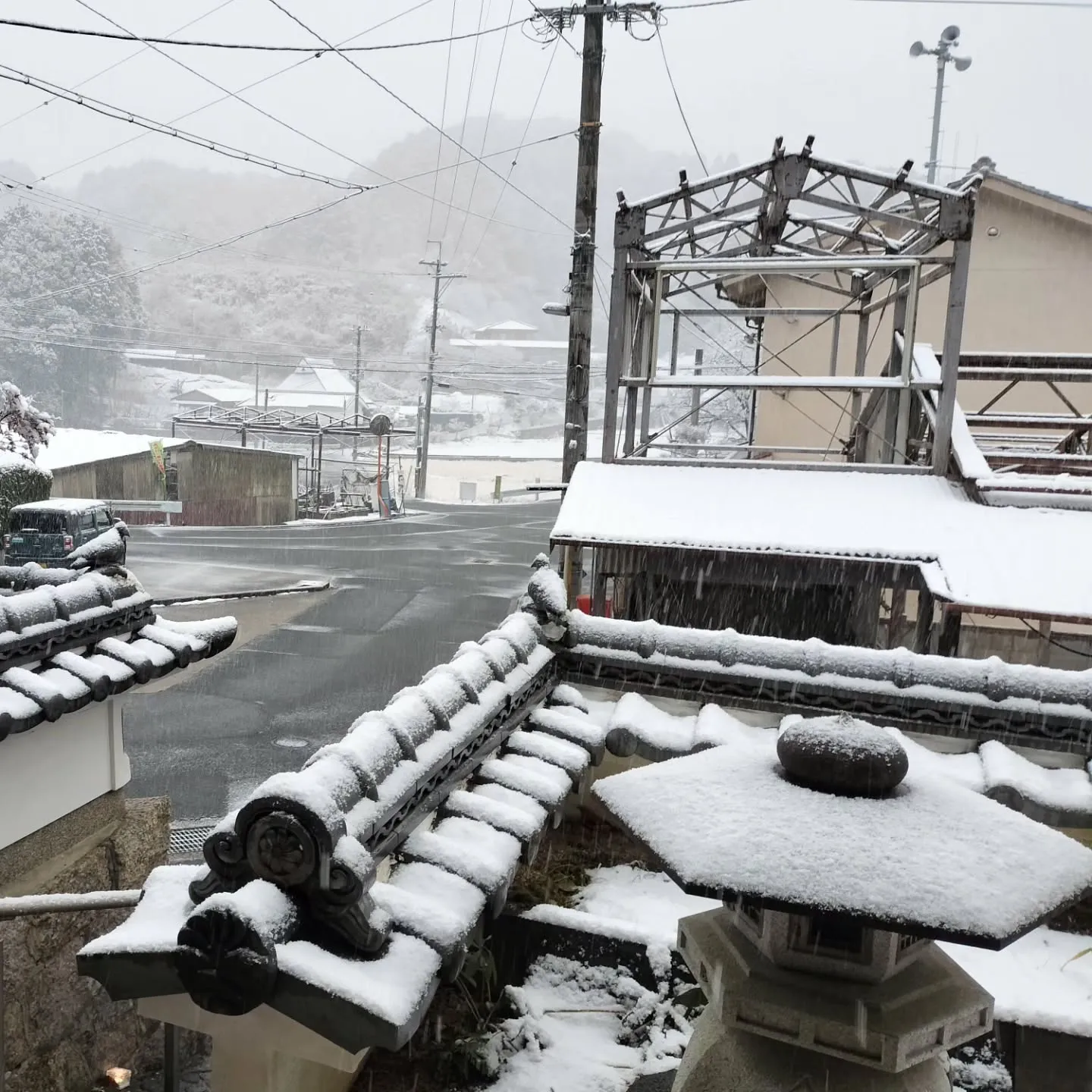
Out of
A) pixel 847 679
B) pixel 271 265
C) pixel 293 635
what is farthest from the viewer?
pixel 271 265

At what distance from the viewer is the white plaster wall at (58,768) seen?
15.9 feet

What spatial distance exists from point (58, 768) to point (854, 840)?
199 inches

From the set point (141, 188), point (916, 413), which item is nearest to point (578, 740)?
point (916, 413)

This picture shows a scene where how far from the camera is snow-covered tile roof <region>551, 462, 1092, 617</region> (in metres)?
6.94

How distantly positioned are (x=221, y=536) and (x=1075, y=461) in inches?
1218

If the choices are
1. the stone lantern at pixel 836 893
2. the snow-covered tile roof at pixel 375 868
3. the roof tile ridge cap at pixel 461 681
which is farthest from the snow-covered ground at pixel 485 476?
the stone lantern at pixel 836 893

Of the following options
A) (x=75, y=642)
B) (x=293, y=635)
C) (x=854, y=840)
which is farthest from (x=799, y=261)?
(x=293, y=635)

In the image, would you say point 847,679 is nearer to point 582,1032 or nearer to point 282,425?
point 582,1032

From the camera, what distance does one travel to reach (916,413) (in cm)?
1053

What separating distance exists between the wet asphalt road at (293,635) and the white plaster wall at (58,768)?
4954 mm

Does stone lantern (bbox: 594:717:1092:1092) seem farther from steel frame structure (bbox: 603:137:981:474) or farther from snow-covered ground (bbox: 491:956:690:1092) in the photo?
steel frame structure (bbox: 603:137:981:474)

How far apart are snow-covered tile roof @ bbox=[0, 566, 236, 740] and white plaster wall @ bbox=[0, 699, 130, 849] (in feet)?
0.88

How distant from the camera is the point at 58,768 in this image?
529 cm

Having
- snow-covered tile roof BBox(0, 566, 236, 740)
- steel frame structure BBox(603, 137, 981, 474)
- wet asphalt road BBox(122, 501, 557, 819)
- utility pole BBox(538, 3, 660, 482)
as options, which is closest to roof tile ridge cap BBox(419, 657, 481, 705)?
snow-covered tile roof BBox(0, 566, 236, 740)
